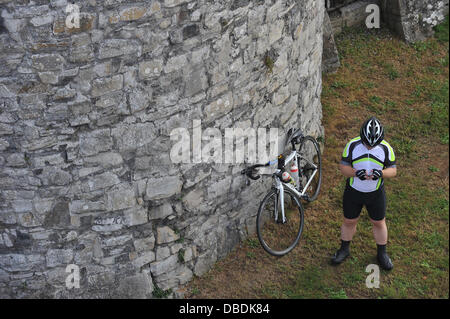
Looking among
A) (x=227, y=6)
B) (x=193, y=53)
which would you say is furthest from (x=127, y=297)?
(x=227, y=6)

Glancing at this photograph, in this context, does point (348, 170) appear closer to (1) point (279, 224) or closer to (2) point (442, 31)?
(1) point (279, 224)

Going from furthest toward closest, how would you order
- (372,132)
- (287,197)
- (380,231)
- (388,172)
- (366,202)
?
1. (287,197)
2. (380,231)
3. (366,202)
4. (388,172)
5. (372,132)

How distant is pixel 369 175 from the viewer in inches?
213

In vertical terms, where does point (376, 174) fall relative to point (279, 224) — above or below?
above

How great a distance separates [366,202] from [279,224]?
3.50 ft

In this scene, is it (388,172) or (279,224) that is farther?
(279,224)

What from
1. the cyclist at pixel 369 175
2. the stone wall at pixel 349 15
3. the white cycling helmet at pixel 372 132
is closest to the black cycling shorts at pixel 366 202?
the cyclist at pixel 369 175

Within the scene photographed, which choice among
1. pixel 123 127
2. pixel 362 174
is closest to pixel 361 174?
pixel 362 174

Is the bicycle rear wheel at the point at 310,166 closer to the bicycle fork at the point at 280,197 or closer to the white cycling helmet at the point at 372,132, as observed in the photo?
the bicycle fork at the point at 280,197

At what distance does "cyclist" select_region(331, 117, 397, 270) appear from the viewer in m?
5.36

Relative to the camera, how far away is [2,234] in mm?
5164

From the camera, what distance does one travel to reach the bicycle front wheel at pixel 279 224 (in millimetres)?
6020

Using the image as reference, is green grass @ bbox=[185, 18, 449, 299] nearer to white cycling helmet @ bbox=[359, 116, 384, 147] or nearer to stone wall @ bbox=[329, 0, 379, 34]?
stone wall @ bbox=[329, 0, 379, 34]

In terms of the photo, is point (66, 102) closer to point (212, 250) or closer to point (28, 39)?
point (28, 39)
